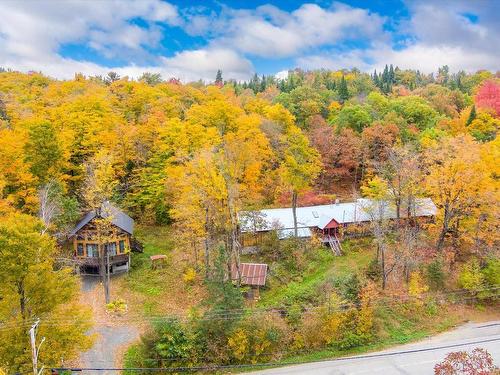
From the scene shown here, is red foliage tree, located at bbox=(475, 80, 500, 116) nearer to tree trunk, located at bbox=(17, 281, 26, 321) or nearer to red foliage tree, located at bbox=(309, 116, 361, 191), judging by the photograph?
red foliage tree, located at bbox=(309, 116, 361, 191)

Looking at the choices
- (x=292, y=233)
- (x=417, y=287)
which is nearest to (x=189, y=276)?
(x=292, y=233)

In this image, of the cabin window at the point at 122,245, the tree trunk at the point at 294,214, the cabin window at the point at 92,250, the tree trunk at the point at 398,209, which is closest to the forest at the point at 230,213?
the tree trunk at the point at 398,209

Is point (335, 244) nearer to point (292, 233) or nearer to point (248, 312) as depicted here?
point (292, 233)

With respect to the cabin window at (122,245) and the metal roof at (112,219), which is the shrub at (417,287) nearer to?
the metal roof at (112,219)

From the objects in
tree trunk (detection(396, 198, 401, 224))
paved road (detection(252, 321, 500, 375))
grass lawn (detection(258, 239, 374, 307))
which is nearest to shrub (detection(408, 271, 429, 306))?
paved road (detection(252, 321, 500, 375))

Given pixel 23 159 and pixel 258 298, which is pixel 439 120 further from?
pixel 23 159

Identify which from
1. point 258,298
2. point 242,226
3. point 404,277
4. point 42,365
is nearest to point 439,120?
point 404,277
